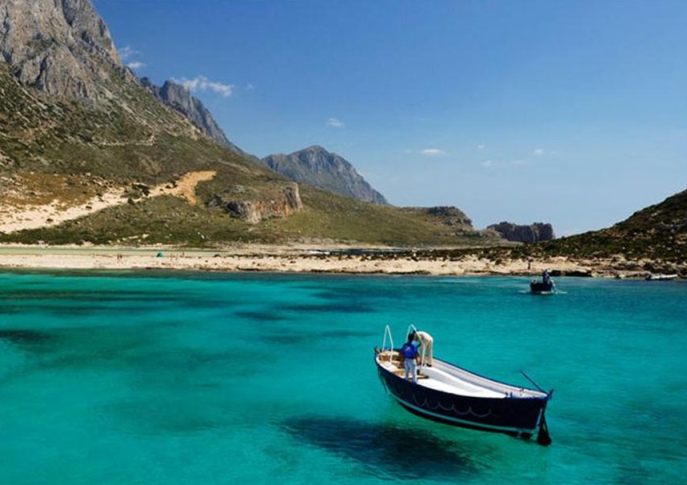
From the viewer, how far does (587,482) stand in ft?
50.8

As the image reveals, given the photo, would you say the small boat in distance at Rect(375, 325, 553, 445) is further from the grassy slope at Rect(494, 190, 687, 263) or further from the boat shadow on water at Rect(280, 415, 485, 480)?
the grassy slope at Rect(494, 190, 687, 263)

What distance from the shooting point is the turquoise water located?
16422mm

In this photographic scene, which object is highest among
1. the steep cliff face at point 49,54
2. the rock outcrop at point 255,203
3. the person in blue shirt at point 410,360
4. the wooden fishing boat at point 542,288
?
the steep cliff face at point 49,54

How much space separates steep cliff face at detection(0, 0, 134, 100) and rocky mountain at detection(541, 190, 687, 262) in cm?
13040

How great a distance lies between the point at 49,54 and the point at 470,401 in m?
170

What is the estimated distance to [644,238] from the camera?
3361 inches

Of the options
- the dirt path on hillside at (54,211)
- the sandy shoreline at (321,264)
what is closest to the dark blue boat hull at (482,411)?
the sandy shoreline at (321,264)

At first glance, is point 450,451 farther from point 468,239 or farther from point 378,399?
point 468,239

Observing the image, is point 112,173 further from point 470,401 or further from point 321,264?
point 470,401

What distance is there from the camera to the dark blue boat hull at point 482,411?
54.7 feet

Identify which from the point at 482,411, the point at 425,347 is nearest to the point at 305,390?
the point at 425,347

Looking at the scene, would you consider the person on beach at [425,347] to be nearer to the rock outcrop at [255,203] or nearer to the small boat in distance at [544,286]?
the small boat in distance at [544,286]

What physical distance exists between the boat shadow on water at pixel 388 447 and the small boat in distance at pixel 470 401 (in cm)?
88

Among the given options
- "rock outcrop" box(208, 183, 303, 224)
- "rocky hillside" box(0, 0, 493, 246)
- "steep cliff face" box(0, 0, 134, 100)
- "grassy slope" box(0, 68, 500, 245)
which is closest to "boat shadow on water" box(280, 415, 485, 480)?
"rocky hillside" box(0, 0, 493, 246)
